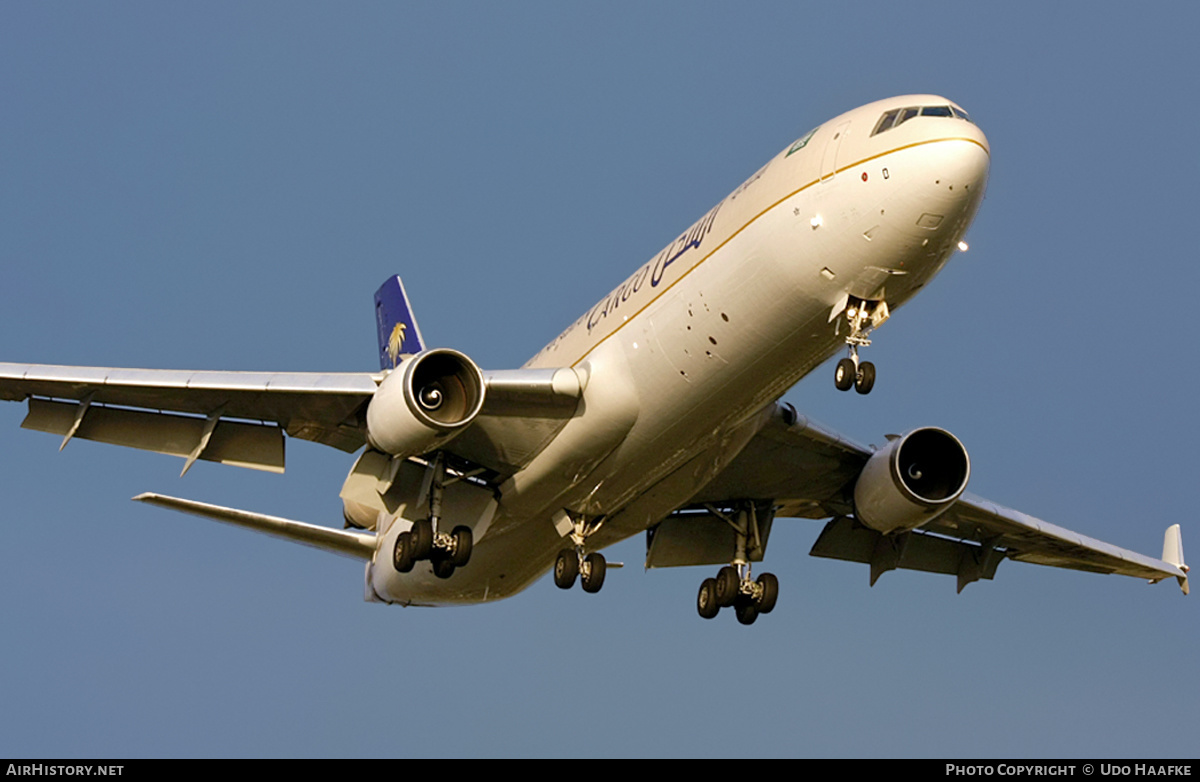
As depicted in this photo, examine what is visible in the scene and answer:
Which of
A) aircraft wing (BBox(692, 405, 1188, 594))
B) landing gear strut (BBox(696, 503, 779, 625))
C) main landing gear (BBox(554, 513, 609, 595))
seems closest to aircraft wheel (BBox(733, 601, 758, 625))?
landing gear strut (BBox(696, 503, 779, 625))

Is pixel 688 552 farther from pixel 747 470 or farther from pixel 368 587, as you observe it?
pixel 368 587

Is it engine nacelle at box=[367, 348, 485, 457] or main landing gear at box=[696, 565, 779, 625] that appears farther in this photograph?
main landing gear at box=[696, 565, 779, 625]

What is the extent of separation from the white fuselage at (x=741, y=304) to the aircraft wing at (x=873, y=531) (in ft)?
7.57

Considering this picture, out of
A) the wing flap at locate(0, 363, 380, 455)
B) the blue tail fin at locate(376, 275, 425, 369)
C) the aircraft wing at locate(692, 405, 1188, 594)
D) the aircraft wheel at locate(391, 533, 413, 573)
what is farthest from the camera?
the blue tail fin at locate(376, 275, 425, 369)

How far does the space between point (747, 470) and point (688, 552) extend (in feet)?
9.79

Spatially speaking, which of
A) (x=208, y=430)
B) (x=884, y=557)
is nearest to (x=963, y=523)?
(x=884, y=557)

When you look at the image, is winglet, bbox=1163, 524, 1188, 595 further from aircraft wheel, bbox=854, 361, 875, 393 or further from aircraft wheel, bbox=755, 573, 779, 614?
aircraft wheel, bbox=854, 361, 875, 393

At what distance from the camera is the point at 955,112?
23.2 metres

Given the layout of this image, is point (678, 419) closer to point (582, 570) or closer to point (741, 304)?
point (741, 304)

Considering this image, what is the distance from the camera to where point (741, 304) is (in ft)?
79.8

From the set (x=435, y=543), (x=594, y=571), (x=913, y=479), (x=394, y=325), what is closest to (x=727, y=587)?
(x=594, y=571)

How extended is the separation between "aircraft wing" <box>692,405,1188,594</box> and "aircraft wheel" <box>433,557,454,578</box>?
18.2 feet

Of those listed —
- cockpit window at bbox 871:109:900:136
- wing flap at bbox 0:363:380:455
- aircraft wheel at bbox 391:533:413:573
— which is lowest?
aircraft wheel at bbox 391:533:413:573

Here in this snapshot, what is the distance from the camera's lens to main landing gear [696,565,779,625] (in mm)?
30719
